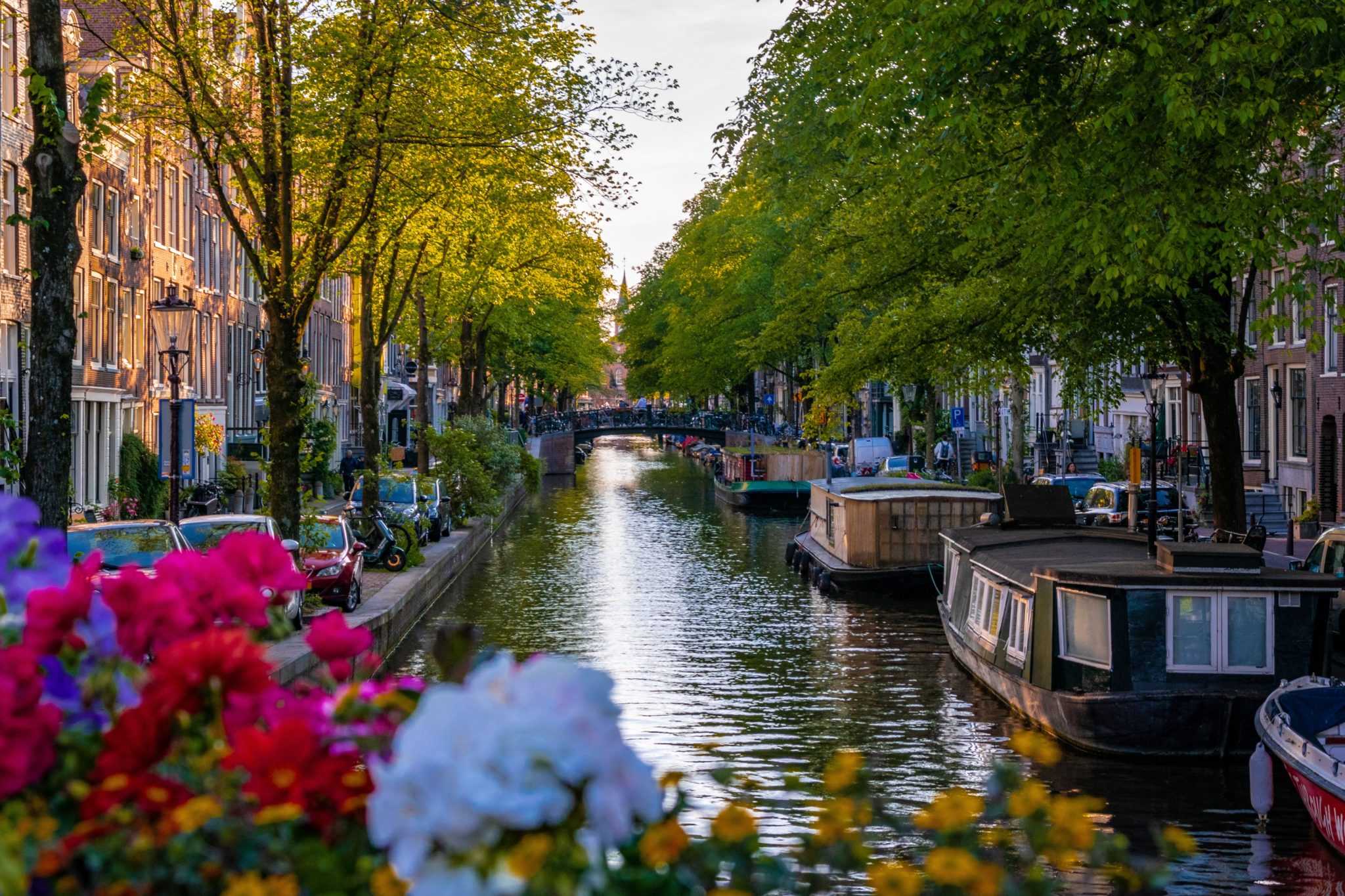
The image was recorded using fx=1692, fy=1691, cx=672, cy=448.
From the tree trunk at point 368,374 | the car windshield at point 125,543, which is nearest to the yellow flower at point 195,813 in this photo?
the car windshield at point 125,543

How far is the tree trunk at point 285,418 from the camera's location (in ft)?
77.4

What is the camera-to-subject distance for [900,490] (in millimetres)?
35688

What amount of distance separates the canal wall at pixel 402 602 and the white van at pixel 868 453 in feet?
90.5

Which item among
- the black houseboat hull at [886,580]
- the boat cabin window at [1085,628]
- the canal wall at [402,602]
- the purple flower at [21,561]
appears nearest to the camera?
the purple flower at [21,561]

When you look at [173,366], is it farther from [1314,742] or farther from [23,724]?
[23,724]

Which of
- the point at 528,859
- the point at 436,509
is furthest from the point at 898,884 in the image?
the point at 436,509

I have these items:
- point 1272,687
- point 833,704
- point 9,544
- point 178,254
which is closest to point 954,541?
point 833,704

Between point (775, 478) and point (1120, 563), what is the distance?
45358 mm

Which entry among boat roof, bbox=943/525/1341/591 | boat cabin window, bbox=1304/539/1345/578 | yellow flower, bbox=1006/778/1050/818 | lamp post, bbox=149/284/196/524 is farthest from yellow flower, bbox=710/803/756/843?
boat cabin window, bbox=1304/539/1345/578

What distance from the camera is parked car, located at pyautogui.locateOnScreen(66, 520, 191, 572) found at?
61.0 feet

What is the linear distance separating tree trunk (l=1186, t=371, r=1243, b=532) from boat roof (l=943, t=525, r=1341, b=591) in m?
1.20

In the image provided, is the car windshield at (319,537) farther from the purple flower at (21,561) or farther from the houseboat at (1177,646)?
the purple flower at (21,561)

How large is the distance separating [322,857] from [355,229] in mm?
20849

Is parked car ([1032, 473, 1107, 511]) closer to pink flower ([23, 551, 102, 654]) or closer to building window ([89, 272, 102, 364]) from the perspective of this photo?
building window ([89, 272, 102, 364])
